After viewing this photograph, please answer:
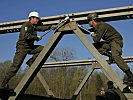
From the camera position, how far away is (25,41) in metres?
6.39

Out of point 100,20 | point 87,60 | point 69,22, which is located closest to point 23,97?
point 69,22

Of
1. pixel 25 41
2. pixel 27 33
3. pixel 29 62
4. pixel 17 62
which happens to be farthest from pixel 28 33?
pixel 29 62

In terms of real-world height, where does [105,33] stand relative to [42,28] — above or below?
below

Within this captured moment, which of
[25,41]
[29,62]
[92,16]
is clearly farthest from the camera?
[29,62]

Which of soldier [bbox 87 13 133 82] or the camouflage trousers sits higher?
soldier [bbox 87 13 133 82]

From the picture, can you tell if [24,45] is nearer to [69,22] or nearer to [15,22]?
[15,22]

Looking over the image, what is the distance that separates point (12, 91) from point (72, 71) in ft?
104

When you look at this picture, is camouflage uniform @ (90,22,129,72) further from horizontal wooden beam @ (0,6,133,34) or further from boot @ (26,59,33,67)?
boot @ (26,59,33,67)

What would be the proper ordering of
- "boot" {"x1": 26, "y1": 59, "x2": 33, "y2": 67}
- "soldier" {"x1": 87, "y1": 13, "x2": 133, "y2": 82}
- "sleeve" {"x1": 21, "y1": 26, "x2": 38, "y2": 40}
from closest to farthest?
"soldier" {"x1": 87, "y1": 13, "x2": 133, "y2": 82} < "sleeve" {"x1": 21, "y1": 26, "x2": 38, "y2": 40} < "boot" {"x1": 26, "y1": 59, "x2": 33, "y2": 67}

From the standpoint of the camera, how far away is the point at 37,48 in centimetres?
666

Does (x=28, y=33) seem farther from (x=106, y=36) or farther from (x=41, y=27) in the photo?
(x=106, y=36)

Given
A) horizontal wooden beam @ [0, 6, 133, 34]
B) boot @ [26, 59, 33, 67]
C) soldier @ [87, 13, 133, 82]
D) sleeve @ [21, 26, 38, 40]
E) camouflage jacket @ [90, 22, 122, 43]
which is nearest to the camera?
horizontal wooden beam @ [0, 6, 133, 34]

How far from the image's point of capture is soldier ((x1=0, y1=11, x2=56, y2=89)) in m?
6.27

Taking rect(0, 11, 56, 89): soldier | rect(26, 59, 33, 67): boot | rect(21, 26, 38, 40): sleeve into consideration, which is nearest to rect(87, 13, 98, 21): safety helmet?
rect(0, 11, 56, 89): soldier
